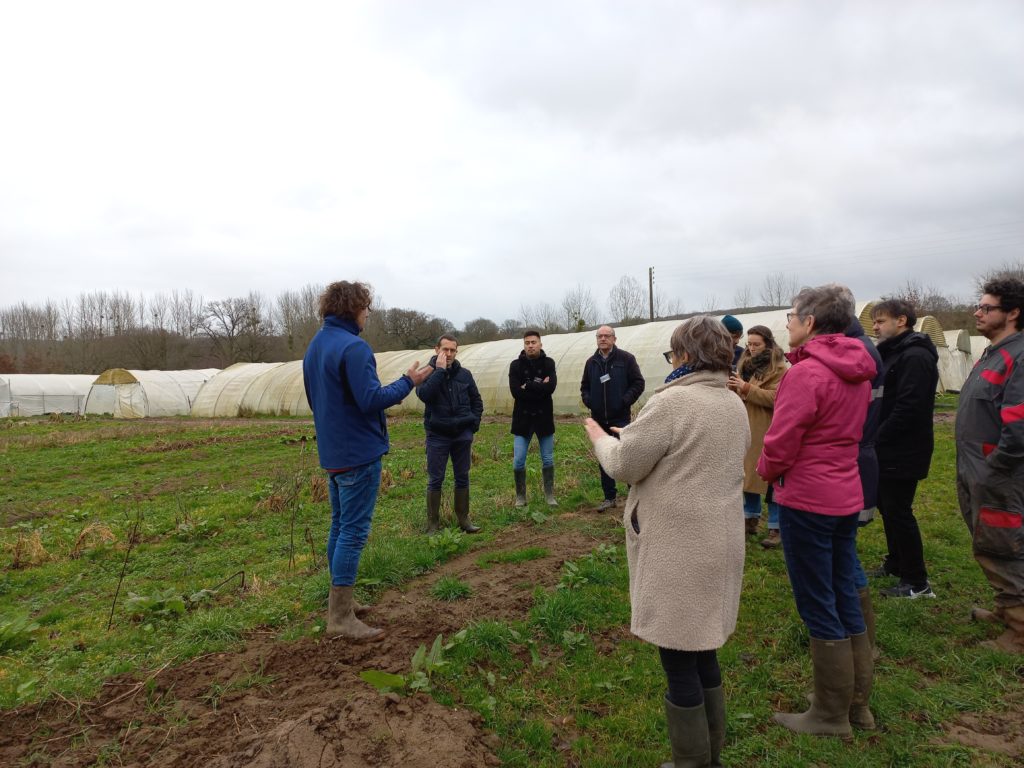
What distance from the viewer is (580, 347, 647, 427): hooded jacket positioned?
7.23 metres

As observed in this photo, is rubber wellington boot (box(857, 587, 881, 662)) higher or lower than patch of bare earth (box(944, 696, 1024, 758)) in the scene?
higher

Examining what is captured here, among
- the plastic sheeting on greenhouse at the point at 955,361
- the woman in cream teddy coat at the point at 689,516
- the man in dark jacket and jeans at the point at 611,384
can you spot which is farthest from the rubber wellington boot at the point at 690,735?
the plastic sheeting on greenhouse at the point at 955,361

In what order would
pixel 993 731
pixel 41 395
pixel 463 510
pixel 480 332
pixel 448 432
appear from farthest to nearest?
pixel 480 332 → pixel 41 395 → pixel 463 510 → pixel 448 432 → pixel 993 731

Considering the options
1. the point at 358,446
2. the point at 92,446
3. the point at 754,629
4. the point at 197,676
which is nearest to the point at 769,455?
the point at 754,629

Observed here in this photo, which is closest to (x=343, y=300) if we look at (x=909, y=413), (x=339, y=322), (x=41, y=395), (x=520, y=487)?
(x=339, y=322)

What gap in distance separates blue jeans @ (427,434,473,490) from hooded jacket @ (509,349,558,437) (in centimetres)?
92

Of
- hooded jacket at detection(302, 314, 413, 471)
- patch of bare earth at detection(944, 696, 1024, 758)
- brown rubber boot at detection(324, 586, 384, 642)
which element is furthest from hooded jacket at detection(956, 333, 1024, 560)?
brown rubber boot at detection(324, 586, 384, 642)

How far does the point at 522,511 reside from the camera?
7293mm

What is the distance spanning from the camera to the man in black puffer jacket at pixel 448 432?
6.59 meters

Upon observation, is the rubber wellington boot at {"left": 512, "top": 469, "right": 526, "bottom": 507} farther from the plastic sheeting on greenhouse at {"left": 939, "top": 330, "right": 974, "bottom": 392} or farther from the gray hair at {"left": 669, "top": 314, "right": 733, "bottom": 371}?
the plastic sheeting on greenhouse at {"left": 939, "top": 330, "right": 974, "bottom": 392}

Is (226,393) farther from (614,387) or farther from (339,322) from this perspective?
(339,322)

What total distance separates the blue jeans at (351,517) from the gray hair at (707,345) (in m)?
2.34

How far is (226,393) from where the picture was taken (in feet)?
95.2

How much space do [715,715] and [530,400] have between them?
495 centimetres
